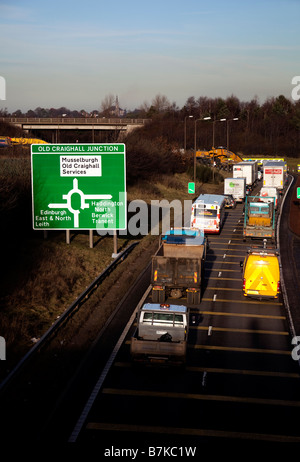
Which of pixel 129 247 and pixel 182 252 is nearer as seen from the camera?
pixel 182 252

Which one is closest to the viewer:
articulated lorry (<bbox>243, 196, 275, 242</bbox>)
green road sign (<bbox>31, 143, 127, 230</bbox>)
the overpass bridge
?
green road sign (<bbox>31, 143, 127, 230</bbox>)

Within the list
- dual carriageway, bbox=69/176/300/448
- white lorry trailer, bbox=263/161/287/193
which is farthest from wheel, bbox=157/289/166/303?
white lorry trailer, bbox=263/161/287/193

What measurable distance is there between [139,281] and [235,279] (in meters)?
5.40

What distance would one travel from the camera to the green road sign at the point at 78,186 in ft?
93.6

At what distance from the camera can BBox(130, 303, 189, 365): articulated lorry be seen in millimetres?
16641

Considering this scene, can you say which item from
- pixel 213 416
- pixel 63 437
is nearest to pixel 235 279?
pixel 213 416

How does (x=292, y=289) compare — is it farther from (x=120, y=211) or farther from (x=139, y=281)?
(x=120, y=211)

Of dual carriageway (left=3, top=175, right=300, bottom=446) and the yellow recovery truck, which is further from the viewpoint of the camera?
the yellow recovery truck

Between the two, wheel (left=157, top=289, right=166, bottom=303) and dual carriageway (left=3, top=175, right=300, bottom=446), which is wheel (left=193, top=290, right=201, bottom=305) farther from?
dual carriageway (left=3, top=175, right=300, bottom=446)

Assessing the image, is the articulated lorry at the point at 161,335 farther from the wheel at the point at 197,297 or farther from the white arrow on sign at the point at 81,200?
the white arrow on sign at the point at 81,200

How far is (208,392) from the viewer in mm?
15664

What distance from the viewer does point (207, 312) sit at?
925 inches

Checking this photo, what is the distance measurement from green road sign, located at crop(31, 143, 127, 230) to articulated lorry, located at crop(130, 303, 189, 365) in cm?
1107

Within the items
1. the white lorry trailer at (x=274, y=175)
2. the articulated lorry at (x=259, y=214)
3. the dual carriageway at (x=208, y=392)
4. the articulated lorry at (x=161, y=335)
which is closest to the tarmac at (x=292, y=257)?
the dual carriageway at (x=208, y=392)
